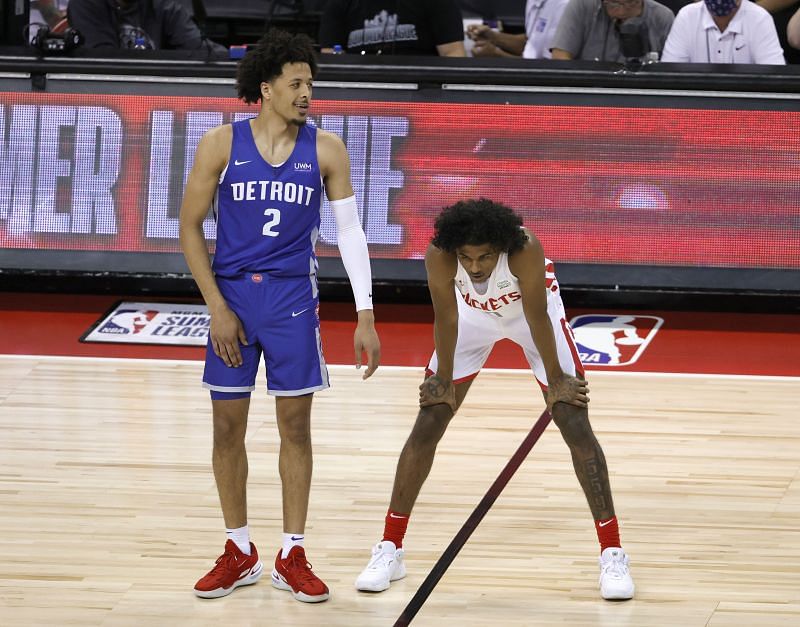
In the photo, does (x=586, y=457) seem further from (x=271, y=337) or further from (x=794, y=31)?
(x=794, y=31)

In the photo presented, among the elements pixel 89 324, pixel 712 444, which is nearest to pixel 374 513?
pixel 712 444

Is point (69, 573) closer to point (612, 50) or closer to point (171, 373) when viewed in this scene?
point (171, 373)

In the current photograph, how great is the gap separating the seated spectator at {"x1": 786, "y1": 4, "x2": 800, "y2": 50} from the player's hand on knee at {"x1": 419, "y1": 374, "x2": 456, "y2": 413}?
509 cm

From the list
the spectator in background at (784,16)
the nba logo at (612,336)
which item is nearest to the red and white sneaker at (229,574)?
the nba logo at (612,336)

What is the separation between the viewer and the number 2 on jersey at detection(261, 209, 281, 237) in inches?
186

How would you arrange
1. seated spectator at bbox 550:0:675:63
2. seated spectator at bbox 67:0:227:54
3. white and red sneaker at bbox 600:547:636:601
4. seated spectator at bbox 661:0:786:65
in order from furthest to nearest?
seated spectator at bbox 67:0:227:54 → seated spectator at bbox 550:0:675:63 → seated spectator at bbox 661:0:786:65 → white and red sneaker at bbox 600:547:636:601

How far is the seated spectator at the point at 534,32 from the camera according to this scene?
9.59 meters

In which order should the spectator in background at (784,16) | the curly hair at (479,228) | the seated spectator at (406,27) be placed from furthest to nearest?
the spectator in background at (784,16) → the seated spectator at (406,27) → the curly hair at (479,228)

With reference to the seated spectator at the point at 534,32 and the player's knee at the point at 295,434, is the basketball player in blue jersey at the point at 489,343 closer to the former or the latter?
the player's knee at the point at 295,434

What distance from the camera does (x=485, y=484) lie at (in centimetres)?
597

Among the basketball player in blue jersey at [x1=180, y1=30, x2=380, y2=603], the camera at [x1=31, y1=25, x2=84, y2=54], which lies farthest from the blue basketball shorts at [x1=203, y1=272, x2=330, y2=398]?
the camera at [x1=31, y1=25, x2=84, y2=54]

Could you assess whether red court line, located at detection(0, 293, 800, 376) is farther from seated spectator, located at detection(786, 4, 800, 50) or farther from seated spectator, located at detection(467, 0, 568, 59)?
seated spectator, located at detection(467, 0, 568, 59)

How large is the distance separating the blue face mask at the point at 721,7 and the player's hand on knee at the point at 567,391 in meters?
4.39

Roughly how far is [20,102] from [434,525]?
14.6 feet
